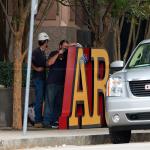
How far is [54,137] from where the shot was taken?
1266 centimetres

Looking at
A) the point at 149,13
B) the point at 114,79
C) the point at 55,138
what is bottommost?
the point at 55,138

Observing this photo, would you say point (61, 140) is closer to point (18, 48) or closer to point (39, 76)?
point (18, 48)

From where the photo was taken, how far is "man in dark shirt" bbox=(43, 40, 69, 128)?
15094 mm

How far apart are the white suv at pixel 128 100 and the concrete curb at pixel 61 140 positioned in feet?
2.98

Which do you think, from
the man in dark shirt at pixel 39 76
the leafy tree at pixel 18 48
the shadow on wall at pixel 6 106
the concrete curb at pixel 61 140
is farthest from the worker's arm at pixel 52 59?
the concrete curb at pixel 61 140

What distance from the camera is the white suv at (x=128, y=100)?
11.6m

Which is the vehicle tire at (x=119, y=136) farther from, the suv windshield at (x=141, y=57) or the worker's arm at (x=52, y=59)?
the worker's arm at (x=52, y=59)

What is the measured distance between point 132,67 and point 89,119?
2.69 metres

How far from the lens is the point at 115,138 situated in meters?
12.4

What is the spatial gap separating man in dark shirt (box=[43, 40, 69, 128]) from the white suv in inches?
118

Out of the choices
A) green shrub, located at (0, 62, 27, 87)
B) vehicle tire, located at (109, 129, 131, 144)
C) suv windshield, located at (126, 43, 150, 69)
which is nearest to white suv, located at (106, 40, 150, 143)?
vehicle tire, located at (109, 129, 131, 144)

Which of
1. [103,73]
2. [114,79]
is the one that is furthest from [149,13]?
[114,79]

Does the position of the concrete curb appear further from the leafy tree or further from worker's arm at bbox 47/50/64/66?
worker's arm at bbox 47/50/64/66

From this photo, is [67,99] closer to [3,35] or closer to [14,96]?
[14,96]
